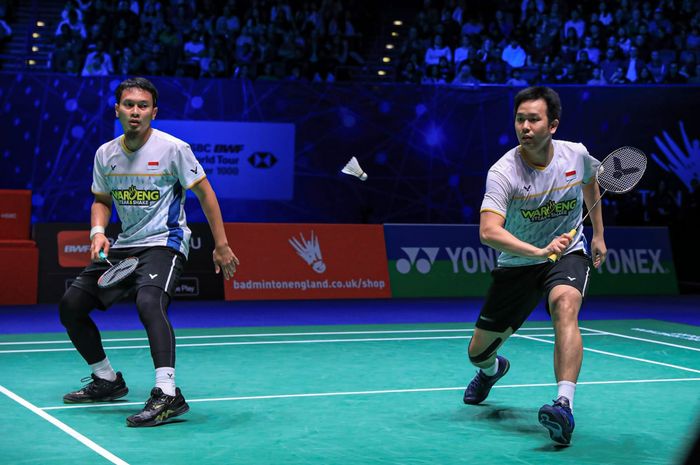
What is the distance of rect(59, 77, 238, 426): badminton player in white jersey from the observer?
5512mm

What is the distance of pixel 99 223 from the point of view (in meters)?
5.80

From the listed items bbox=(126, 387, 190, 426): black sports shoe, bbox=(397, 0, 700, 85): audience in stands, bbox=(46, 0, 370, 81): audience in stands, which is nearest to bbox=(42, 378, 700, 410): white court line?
bbox=(126, 387, 190, 426): black sports shoe

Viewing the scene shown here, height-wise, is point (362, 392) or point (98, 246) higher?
point (98, 246)

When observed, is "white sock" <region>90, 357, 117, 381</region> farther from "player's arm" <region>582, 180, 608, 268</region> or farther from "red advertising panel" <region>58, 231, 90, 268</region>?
"red advertising panel" <region>58, 231, 90, 268</region>

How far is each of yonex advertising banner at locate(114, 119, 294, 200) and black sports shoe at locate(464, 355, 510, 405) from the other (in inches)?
414

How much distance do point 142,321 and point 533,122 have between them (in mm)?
2406

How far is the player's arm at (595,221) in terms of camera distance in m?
5.51

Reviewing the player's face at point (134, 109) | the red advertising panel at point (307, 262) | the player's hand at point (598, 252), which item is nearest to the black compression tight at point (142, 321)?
the player's face at point (134, 109)

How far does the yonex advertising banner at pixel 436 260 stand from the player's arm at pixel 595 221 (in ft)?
24.6

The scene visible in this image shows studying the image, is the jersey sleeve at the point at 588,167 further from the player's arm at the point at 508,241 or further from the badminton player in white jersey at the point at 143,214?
the badminton player in white jersey at the point at 143,214

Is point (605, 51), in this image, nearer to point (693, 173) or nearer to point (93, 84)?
point (693, 173)

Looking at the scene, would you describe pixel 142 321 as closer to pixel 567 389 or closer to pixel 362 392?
pixel 362 392

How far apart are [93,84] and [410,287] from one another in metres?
6.28

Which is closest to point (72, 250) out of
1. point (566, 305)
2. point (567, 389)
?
point (566, 305)
